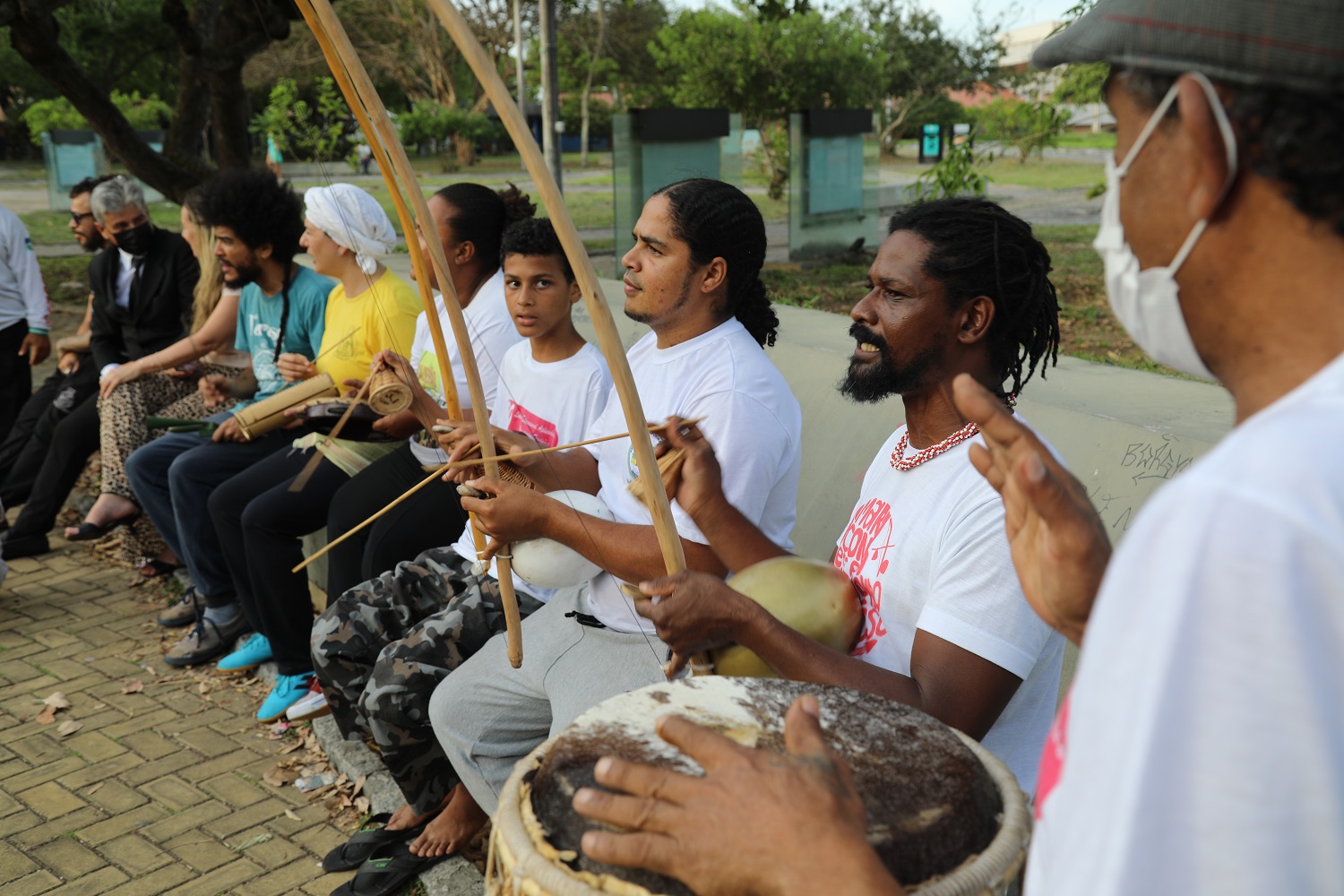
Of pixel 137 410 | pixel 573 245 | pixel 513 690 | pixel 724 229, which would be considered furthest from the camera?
pixel 137 410

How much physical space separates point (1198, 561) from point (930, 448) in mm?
1596

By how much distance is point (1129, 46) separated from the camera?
3.45 feet

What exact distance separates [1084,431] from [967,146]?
9.58ft

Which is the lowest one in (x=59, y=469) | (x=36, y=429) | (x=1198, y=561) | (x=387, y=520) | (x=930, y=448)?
(x=59, y=469)

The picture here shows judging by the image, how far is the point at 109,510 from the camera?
5.96 m

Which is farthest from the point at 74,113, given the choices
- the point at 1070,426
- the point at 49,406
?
the point at 1070,426

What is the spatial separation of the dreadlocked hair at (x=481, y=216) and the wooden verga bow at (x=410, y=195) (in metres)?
1.57

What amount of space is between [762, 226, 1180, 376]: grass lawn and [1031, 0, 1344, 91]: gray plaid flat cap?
15.4ft

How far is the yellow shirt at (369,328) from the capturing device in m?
4.76

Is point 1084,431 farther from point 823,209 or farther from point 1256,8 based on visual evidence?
point 823,209

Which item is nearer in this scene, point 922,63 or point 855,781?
point 855,781

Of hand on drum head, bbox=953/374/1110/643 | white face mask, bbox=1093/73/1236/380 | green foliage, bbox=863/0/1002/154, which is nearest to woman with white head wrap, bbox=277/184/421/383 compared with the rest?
hand on drum head, bbox=953/374/1110/643

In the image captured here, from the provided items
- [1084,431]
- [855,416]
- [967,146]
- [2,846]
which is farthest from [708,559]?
[967,146]

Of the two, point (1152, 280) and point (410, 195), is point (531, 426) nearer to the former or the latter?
point (410, 195)
